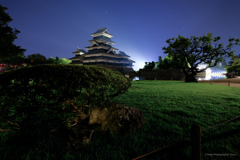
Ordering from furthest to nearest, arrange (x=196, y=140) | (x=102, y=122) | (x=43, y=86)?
(x=102, y=122)
(x=43, y=86)
(x=196, y=140)

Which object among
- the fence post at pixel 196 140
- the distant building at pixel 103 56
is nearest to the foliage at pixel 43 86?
the fence post at pixel 196 140

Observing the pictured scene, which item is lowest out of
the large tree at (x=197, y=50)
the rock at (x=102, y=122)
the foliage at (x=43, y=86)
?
the rock at (x=102, y=122)

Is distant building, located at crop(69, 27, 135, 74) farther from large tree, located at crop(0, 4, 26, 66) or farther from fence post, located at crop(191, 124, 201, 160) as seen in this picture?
fence post, located at crop(191, 124, 201, 160)

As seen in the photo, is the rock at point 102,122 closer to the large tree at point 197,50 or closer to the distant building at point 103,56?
the large tree at point 197,50

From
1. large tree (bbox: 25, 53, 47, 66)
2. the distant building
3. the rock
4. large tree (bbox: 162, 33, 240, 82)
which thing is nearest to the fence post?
the rock

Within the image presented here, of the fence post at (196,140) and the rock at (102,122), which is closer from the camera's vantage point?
the fence post at (196,140)

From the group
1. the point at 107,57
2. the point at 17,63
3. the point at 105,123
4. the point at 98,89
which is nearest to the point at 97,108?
the point at 105,123

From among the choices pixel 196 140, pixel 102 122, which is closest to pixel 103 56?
pixel 102 122

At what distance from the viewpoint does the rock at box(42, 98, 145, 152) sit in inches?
106

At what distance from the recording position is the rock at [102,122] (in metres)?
2.69

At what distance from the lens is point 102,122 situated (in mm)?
3115

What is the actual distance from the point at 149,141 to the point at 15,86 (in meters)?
3.19

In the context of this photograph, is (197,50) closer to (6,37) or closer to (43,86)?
(43,86)

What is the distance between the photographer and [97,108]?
3.21 meters
